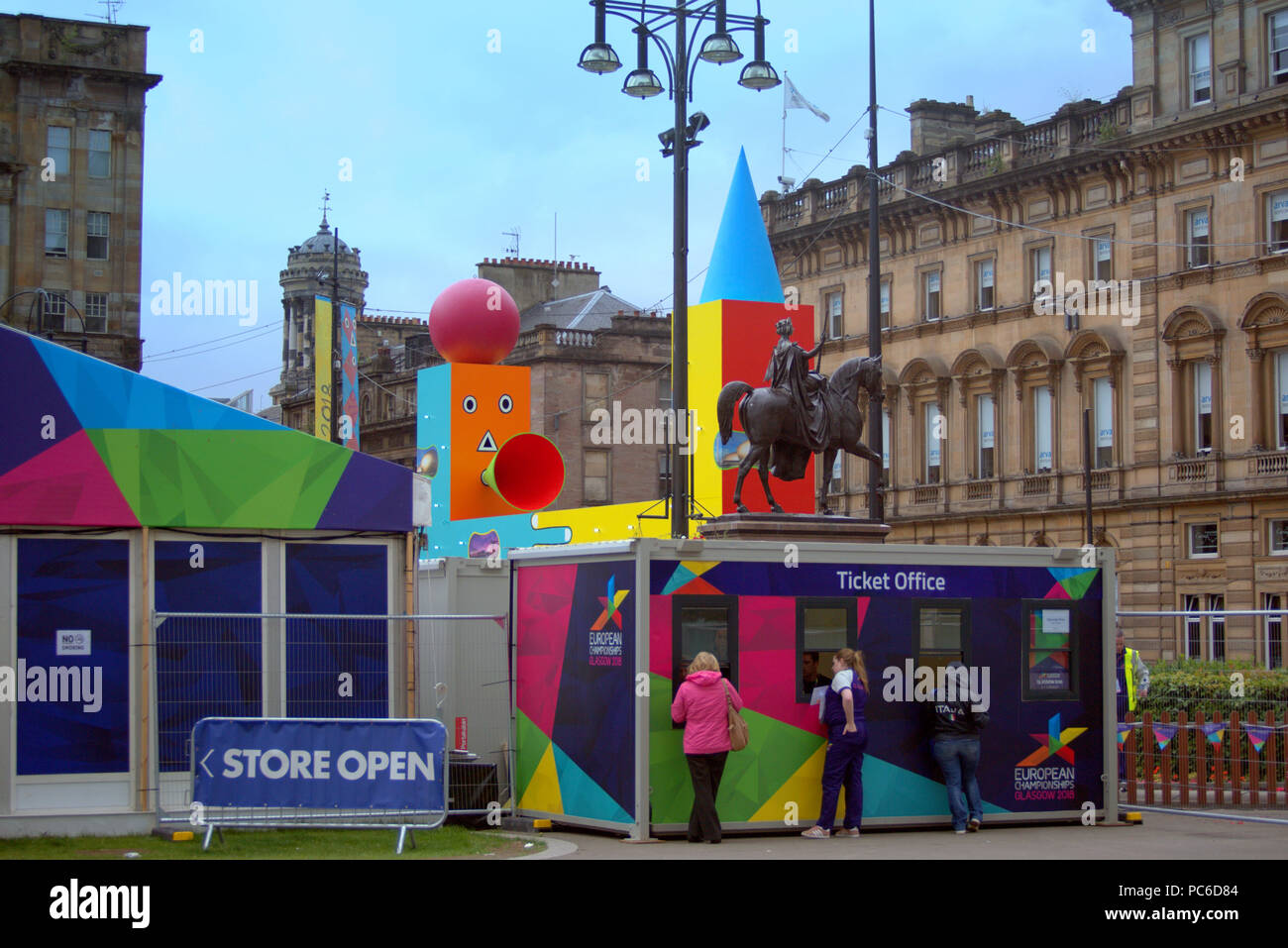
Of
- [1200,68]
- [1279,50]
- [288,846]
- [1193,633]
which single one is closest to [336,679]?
[288,846]

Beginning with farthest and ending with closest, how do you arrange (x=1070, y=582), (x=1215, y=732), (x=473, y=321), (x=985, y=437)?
1. (x=985, y=437)
2. (x=473, y=321)
3. (x=1215, y=732)
4. (x=1070, y=582)

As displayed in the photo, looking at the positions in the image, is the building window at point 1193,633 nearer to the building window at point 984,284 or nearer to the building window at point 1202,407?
the building window at point 1202,407

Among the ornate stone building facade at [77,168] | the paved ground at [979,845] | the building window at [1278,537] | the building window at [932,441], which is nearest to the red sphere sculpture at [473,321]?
the paved ground at [979,845]

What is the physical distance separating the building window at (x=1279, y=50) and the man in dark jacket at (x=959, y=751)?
30.0m

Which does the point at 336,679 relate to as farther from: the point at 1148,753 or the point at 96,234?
the point at 96,234

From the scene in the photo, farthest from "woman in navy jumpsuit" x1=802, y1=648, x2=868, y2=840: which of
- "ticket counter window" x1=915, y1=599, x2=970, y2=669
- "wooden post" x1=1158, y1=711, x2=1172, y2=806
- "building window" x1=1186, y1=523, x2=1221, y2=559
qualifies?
"building window" x1=1186, y1=523, x2=1221, y2=559

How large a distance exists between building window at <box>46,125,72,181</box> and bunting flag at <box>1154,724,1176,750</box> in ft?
167

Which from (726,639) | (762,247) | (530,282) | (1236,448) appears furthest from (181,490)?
(530,282)

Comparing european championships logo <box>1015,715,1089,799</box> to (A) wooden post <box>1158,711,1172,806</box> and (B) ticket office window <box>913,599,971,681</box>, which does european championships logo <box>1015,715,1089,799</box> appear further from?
(A) wooden post <box>1158,711,1172,806</box>

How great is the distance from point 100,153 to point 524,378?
3857cm

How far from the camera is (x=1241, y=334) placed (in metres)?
41.4

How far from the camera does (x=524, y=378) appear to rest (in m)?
29.3

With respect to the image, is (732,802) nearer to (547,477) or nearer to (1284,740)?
(1284,740)

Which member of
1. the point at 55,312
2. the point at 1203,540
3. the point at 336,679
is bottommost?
the point at 336,679
